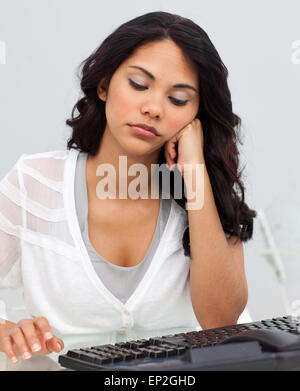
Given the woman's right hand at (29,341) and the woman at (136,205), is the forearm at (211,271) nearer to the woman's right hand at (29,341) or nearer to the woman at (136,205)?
the woman at (136,205)

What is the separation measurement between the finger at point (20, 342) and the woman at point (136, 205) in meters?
0.51

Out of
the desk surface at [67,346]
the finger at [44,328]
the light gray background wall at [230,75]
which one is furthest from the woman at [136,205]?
the light gray background wall at [230,75]

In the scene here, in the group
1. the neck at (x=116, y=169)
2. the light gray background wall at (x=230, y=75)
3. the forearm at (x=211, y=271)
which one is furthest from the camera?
the light gray background wall at (x=230, y=75)

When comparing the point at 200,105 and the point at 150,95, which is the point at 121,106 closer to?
the point at 150,95

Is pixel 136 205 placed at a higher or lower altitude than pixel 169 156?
lower

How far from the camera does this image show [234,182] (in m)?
1.65

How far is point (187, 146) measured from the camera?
1.51m

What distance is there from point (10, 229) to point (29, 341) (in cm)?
61

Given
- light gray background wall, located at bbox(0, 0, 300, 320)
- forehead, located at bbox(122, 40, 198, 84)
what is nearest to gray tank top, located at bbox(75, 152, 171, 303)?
forehead, located at bbox(122, 40, 198, 84)

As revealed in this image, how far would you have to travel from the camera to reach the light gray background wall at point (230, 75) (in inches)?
98.1

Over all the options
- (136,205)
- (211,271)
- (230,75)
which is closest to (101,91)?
(136,205)

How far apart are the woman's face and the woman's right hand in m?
0.57

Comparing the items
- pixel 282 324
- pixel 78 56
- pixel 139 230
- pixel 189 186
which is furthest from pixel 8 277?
pixel 78 56
